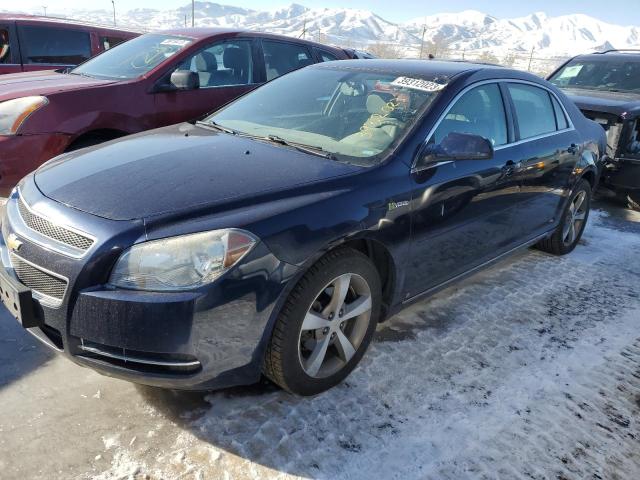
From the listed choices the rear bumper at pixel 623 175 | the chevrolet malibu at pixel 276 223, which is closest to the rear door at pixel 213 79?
the chevrolet malibu at pixel 276 223

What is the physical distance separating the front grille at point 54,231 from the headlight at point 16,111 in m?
2.05

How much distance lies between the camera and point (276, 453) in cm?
225

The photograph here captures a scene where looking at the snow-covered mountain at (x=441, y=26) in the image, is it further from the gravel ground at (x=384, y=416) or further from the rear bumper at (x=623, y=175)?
the gravel ground at (x=384, y=416)

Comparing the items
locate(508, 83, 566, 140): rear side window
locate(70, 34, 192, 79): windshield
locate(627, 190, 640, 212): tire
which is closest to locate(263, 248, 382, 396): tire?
locate(508, 83, 566, 140): rear side window

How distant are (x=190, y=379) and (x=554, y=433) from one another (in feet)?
5.53

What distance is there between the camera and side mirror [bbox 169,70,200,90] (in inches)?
185

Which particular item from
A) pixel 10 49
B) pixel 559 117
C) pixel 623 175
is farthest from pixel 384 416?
pixel 10 49

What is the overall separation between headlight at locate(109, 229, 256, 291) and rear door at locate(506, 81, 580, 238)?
2.37 meters

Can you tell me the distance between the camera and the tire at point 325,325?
2320 mm

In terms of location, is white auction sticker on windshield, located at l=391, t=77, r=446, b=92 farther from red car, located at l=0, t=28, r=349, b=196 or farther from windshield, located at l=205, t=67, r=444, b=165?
red car, located at l=0, t=28, r=349, b=196

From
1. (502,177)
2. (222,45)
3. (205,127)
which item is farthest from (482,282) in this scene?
(222,45)

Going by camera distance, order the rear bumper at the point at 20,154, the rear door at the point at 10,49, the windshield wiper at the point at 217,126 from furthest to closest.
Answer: the rear door at the point at 10,49 < the rear bumper at the point at 20,154 < the windshield wiper at the point at 217,126

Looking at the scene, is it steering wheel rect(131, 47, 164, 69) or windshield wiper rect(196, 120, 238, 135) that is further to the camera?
steering wheel rect(131, 47, 164, 69)

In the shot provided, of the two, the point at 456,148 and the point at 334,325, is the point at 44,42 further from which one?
the point at 334,325
